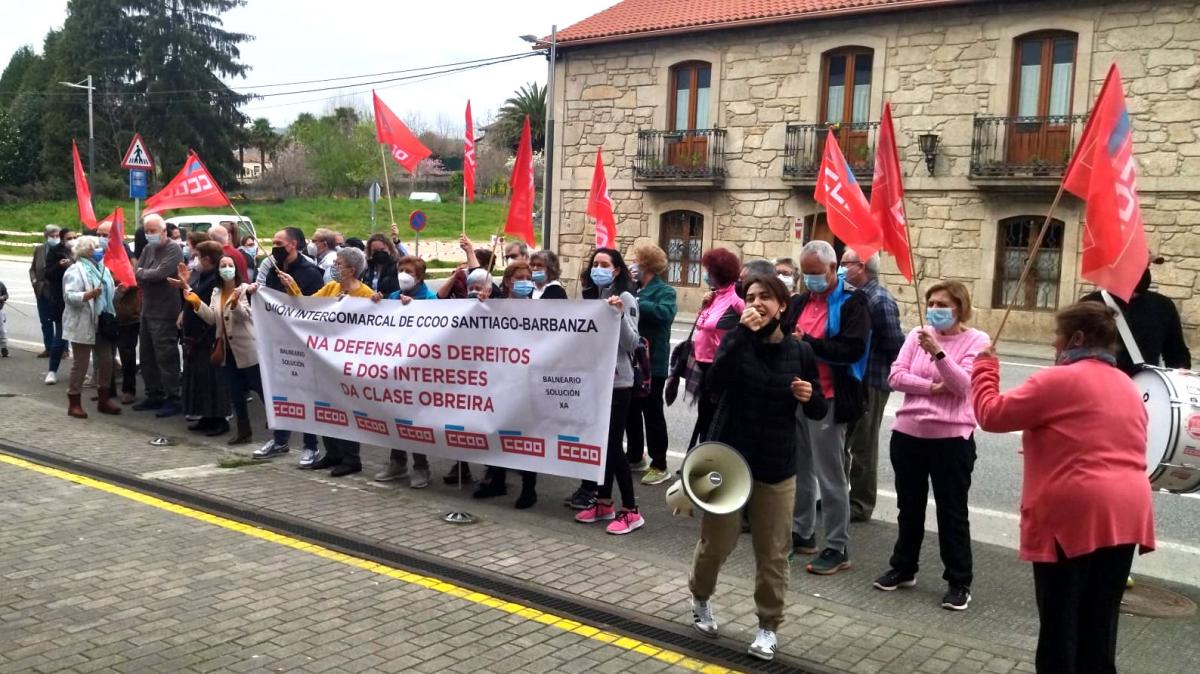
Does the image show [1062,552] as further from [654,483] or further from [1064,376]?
[654,483]

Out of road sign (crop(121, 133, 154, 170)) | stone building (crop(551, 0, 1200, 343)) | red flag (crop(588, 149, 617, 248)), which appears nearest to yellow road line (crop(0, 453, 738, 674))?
red flag (crop(588, 149, 617, 248))

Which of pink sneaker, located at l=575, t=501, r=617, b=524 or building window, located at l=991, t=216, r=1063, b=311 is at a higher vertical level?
building window, located at l=991, t=216, r=1063, b=311

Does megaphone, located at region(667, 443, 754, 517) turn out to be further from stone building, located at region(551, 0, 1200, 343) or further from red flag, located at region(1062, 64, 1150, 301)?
stone building, located at region(551, 0, 1200, 343)

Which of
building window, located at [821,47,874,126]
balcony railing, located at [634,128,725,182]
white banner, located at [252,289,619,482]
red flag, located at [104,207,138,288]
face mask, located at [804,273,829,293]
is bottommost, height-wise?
white banner, located at [252,289,619,482]

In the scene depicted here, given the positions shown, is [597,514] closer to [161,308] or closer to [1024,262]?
[161,308]

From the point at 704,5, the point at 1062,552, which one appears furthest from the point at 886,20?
the point at 1062,552

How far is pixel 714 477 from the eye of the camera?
15.6ft

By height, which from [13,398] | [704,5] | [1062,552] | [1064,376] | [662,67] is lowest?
[13,398]

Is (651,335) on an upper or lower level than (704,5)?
lower

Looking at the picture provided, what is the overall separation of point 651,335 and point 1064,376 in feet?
13.2

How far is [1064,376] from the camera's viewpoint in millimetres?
4012

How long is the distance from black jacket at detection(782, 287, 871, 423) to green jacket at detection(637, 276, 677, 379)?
1.48 metres

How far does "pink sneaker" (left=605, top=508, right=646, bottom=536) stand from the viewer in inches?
270

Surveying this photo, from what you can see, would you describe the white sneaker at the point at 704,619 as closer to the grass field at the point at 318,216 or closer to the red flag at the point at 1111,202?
the red flag at the point at 1111,202
